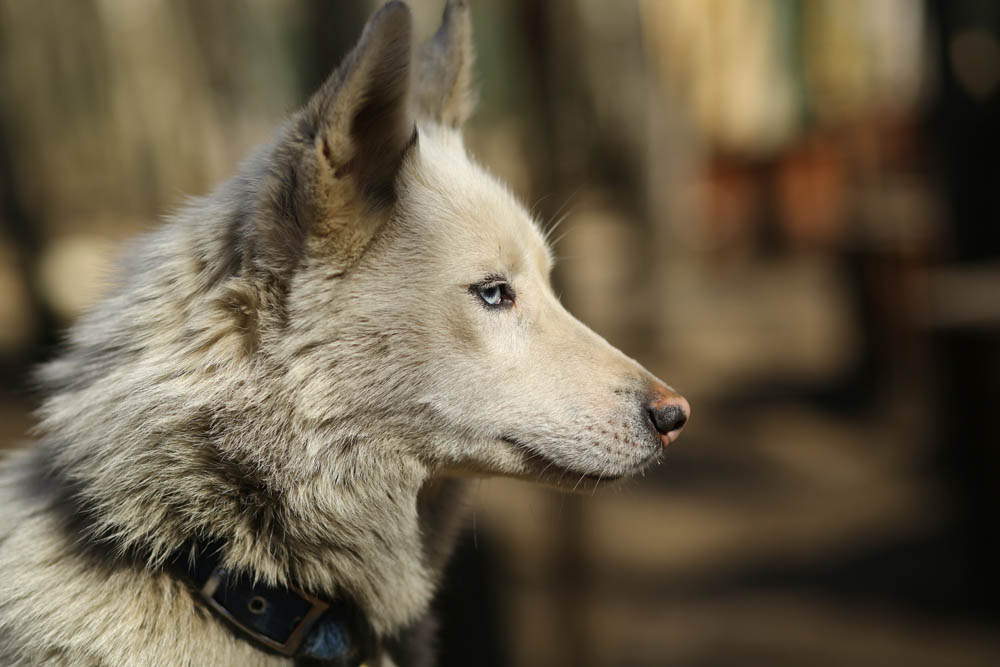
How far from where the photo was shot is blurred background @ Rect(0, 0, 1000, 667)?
5.65m

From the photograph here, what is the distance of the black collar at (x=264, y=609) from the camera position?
2.13m

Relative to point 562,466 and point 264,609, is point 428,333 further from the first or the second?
point 264,609

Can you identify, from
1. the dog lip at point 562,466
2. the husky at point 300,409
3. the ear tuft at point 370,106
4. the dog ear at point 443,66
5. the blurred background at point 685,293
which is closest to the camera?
the ear tuft at point 370,106

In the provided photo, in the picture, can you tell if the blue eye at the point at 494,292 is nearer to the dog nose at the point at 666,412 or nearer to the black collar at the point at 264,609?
the dog nose at the point at 666,412

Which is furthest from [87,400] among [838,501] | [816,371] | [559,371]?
[816,371]

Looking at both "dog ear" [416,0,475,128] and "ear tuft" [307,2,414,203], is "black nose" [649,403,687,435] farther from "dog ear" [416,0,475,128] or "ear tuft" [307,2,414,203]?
"dog ear" [416,0,475,128]

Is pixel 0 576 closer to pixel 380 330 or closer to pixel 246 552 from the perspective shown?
pixel 246 552

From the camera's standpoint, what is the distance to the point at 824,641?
6574 millimetres

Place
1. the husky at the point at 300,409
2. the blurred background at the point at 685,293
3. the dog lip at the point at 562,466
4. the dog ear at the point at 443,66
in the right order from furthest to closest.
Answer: the blurred background at the point at 685,293 → the dog ear at the point at 443,66 → the dog lip at the point at 562,466 → the husky at the point at 300,409

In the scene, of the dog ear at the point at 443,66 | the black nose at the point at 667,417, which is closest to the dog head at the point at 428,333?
the black nose at the point at 667,417

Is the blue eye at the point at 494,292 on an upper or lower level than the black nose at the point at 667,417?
upper

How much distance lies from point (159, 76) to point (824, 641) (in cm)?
738

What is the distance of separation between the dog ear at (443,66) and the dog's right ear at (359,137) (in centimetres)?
47

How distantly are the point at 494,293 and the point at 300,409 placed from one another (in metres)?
0.54
